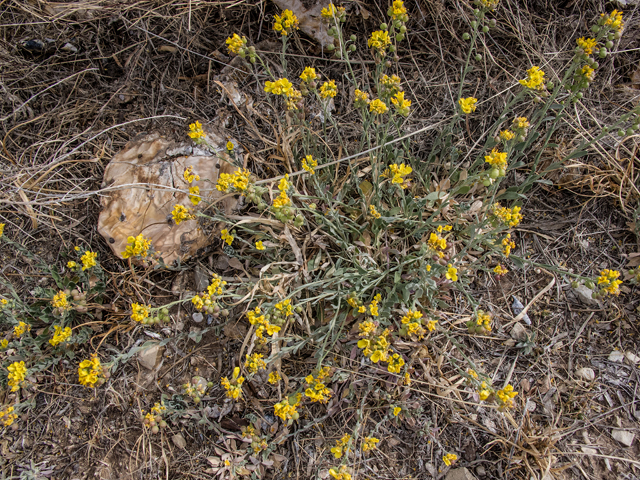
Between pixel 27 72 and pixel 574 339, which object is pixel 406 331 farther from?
pixel 27 72

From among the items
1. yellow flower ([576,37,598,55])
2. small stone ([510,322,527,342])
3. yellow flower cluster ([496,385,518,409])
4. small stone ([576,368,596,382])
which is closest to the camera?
yellow flower cluster ([496,385,518,409])

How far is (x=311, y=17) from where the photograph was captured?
133 inches

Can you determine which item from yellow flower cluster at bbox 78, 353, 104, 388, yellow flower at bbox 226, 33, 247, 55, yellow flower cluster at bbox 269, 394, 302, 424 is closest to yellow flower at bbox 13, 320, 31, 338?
yellow flower cluster at bbox 78, 353, 104, 388

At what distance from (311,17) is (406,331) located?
283 centimetres

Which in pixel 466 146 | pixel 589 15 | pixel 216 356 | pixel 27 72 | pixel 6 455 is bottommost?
pixel 6 455

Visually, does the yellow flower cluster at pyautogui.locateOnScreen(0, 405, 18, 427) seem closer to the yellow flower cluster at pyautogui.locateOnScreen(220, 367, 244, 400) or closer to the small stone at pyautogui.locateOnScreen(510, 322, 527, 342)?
the yellow flower cluster at pyautogui.locateOnScreen(220, 367, 244, 400)

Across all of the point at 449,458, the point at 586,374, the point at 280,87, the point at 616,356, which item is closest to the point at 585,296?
the point at 616,356

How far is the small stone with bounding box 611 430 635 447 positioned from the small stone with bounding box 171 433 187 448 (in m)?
3.00

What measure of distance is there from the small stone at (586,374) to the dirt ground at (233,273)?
2cm

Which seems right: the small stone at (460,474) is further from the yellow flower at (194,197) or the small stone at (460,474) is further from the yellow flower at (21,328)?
the yellow flower at (21,328)

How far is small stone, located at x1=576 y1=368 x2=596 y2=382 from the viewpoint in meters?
2.73

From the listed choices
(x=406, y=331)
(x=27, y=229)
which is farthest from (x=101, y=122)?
(x=406, y=331)

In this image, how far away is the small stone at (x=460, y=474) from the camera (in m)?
2.54

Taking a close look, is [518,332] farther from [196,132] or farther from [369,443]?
[196,132]
